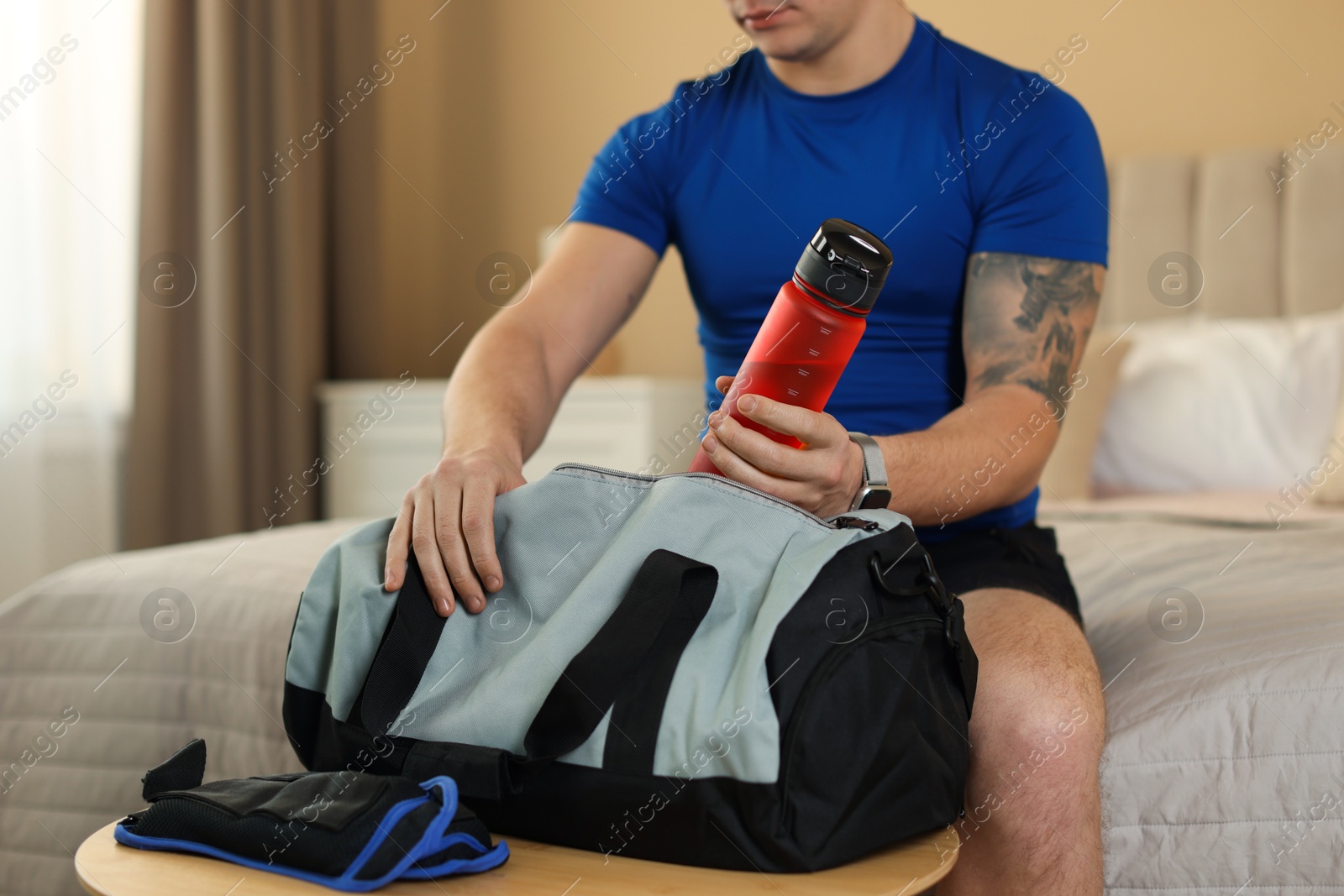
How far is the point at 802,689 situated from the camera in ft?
1.98

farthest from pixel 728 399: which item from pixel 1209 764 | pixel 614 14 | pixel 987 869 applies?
pixel 614 14

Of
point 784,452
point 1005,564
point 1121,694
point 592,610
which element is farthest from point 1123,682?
point 592,610

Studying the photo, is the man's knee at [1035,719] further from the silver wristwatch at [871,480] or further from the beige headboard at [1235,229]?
the beige headboard at [1235,229]

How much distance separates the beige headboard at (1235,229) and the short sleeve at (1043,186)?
1357 mm

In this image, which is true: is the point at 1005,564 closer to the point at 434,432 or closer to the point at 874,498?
the point at 874,498

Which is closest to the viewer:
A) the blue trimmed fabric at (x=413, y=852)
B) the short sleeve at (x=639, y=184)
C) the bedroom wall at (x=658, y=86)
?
the blue trimmed fabric at (x=413, y=852)

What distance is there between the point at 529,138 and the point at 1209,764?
2623mm

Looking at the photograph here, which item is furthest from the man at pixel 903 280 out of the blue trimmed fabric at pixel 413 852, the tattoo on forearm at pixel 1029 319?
the blue trimmed fabric at pixel 413 852

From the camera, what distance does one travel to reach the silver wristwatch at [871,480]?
31.3 inches

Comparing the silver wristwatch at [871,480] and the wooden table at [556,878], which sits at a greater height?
the silver wristwatch at [871,480]

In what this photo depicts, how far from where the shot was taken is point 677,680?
627 millimetres

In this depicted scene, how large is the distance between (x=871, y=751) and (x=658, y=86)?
2.53m

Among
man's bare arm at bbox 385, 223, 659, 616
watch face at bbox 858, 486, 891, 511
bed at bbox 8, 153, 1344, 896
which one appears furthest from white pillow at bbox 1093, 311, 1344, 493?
watch face at bbox 858, 486, 891, 511

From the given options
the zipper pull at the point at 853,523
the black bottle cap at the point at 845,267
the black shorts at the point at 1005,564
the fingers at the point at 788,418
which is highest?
the black bottle cap at the point at 845,267
